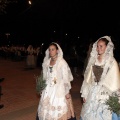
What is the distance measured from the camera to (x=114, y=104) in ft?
15.7

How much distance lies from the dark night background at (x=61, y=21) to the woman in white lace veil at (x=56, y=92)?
19223mm

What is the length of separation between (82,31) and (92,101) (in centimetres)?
2945

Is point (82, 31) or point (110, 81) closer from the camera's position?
point (110, 81)

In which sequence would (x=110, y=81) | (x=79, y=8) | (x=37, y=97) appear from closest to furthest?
(x=110, y=81), (x=37, y=97), (x=79, y=8)

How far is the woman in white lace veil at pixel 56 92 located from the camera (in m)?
5.89

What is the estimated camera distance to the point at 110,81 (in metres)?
5.16

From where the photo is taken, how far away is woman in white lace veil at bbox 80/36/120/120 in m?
5.16

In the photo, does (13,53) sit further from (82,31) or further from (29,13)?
(29,13)

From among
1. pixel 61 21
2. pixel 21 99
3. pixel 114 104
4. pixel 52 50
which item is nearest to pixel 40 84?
pixel 52 50

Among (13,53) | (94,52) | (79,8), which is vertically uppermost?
(79,8)

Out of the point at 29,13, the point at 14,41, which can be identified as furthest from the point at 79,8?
the point at 14,41

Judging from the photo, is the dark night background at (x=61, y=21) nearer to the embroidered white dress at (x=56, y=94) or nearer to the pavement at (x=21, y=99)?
the pavement at (x=21, y=99)

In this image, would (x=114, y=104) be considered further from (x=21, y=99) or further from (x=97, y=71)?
(x=21, y=99)

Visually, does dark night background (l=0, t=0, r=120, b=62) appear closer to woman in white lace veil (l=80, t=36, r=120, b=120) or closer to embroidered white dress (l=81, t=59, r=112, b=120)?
woman in white lace veil (l=80, t=36, r=120, b=120)
